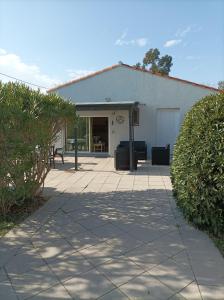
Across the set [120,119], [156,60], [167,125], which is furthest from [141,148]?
[156,60]

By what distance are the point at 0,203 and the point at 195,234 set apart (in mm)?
3348

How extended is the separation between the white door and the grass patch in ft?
29.5

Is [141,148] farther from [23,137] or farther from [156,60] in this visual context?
[156,60]

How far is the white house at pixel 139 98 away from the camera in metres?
13.5

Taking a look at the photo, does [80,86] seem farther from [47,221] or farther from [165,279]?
[165,279]

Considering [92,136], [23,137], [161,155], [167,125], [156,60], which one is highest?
[156,60]

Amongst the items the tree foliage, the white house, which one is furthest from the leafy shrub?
the tree foliage

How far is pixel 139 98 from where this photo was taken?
45.8ft

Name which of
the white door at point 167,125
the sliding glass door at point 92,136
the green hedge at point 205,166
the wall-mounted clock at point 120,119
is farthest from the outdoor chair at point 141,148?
the green hedge at point 205,166

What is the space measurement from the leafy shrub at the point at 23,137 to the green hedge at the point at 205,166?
2.61 metres

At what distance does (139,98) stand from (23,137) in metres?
9.88

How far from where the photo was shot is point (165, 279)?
2904 mm

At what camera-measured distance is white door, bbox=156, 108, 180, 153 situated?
13656 mm

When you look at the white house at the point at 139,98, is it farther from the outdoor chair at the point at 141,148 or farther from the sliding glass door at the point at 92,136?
the outdoor chair at the point at 141,148
